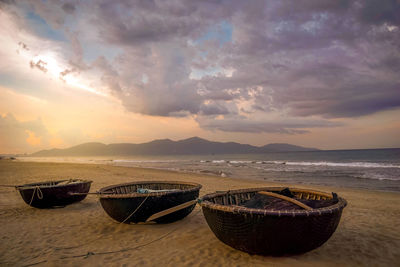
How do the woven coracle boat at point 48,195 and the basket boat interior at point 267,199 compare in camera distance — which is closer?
the basket boat interior at point 267,199

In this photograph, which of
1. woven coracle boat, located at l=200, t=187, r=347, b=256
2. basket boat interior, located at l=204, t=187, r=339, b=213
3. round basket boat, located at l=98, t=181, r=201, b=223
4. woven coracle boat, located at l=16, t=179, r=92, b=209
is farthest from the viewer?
woven coracle boat, located at l=16, t=179, r=92, b=209

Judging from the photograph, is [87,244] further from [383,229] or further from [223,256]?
[383,229]

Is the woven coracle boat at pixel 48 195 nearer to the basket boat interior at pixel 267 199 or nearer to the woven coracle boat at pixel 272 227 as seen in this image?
the basket boat interior at pixel 267 199

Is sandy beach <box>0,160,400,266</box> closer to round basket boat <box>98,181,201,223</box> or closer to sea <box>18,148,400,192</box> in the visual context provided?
round basket boat <box>98,181,201,223</box>

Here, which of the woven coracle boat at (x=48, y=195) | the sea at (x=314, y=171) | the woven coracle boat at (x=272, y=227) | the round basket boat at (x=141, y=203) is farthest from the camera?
the sea at (x=314, y=171)

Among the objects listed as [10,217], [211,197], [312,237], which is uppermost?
[211,197]

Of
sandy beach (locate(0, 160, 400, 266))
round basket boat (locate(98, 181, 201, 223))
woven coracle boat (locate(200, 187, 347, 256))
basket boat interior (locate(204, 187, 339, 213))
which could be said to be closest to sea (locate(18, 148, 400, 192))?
sandy beach (locate(0, 160, 400, 266))

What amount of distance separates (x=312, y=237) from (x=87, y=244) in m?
4.20

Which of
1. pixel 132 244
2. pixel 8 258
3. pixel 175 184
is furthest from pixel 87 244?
pixel 175 184

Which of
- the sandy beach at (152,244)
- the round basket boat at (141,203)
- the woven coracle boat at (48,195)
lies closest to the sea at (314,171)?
the sandy beach at (152,244)

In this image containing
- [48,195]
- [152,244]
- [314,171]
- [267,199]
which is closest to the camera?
[152,244]

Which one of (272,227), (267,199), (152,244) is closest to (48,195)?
(152,244)

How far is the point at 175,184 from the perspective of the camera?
7539 millimetres

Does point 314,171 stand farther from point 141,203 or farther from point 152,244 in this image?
point 152,244
